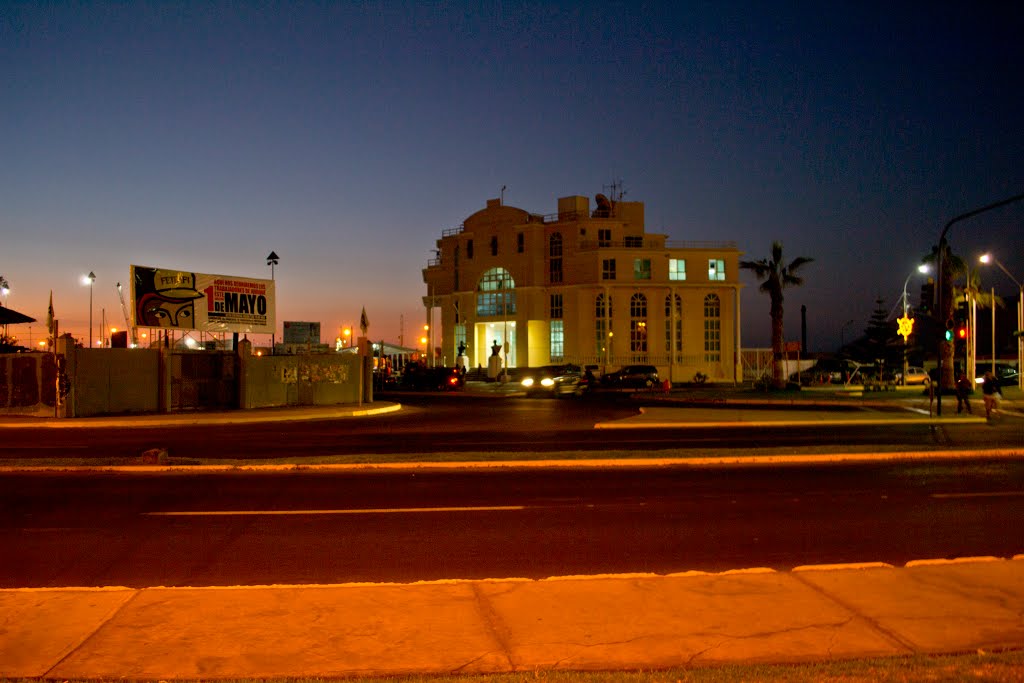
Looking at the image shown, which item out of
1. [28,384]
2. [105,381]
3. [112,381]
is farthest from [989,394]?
[28,384]

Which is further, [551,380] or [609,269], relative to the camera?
[609,269]

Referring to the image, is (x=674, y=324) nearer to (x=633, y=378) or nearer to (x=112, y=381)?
(x=633, y=378)

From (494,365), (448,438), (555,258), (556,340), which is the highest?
(555,258)

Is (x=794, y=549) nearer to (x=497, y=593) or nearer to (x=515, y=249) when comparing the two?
(x=497, y=593)

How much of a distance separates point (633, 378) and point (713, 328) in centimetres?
1319

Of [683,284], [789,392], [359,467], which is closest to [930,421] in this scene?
[789,392]

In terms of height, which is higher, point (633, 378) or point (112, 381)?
point (112, 381)

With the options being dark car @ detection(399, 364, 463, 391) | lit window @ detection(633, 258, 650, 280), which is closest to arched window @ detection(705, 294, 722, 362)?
lit window @ detection(633, 258, 650, 280)

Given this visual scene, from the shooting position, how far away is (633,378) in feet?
172

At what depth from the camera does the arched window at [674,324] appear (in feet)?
202

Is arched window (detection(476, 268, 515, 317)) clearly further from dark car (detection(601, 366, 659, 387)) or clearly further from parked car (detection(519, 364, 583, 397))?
dark car (detection(601, 366, 659, 387))

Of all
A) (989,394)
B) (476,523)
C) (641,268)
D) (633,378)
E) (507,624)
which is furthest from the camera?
(641,268)

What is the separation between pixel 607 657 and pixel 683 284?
191 feet

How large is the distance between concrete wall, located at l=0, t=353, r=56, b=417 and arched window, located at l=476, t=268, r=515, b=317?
38265 millimetres
